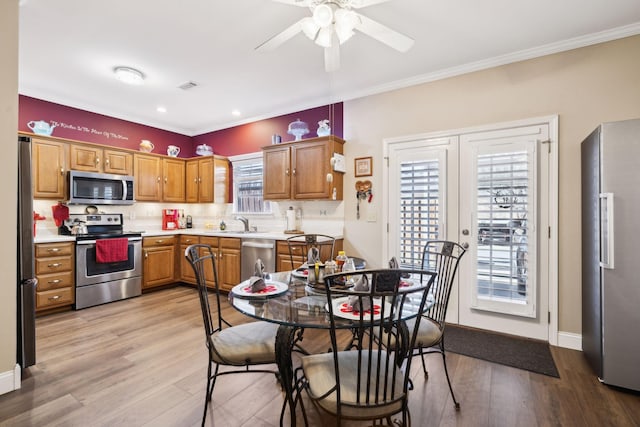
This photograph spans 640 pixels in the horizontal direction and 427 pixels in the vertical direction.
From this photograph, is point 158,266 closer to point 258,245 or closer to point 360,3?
point 258,245

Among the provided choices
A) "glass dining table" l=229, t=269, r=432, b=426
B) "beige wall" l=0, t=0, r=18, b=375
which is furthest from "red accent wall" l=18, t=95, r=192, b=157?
"glass dining table" l=229, t=269, r=432, b=426

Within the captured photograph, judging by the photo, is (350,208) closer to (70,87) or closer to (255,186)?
(255,186)

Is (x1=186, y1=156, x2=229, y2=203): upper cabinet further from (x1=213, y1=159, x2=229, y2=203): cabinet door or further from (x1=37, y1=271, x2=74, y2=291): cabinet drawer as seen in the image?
(x1=37, y1=271, x2=74, y2=291): cabinet drawer

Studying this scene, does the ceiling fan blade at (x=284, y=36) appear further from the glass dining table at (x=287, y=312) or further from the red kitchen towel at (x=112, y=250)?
the red kitchen towel at (x=112, y=250)

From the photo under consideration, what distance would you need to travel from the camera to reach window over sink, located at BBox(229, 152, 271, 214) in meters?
5.01

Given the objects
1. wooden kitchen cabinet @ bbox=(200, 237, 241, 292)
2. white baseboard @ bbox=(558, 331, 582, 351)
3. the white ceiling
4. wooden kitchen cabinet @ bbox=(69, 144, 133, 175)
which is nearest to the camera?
the white ceiling

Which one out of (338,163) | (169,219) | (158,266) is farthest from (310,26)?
(169,219)

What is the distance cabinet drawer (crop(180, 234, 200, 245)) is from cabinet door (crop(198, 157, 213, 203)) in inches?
27.5

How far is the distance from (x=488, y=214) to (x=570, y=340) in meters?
1.31

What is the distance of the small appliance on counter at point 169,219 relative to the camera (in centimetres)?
533

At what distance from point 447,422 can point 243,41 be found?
334cm

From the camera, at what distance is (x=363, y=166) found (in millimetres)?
3895

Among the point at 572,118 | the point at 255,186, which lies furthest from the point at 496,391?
the point at 255,186

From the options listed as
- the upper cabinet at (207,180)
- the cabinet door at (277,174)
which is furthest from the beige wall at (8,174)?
the upper cabinet at (207,180)
